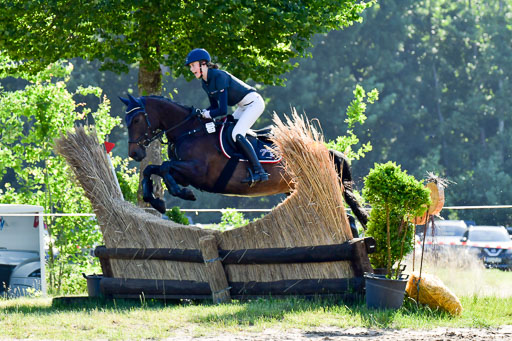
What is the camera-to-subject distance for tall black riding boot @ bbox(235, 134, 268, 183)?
10.3m

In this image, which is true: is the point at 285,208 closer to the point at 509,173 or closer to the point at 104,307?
the point at 104,307

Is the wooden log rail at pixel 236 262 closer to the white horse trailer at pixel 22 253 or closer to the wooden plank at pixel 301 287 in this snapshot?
the wooden plank at pixel 301 287

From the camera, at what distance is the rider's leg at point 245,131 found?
10336 millimetres

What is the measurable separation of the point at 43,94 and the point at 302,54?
5.27m

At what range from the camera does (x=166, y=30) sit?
13.8 m

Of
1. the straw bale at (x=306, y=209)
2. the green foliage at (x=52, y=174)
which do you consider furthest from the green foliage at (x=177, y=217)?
the green foliage at (x=52, y=174)

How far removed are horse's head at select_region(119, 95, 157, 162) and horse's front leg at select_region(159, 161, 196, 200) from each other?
0.31 m

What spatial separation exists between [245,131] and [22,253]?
464 centimetres

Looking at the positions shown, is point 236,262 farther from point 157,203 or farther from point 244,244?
point 157,203

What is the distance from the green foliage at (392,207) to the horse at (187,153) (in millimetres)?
1234

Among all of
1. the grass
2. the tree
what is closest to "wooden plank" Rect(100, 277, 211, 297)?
the grass

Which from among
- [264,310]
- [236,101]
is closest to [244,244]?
[264,310]

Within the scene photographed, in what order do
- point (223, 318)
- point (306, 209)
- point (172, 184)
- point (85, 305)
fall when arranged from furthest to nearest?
point (172, 184), point (85, 305), point (306, 209), point (223, 318)

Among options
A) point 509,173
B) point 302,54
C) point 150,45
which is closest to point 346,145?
point 302,54
